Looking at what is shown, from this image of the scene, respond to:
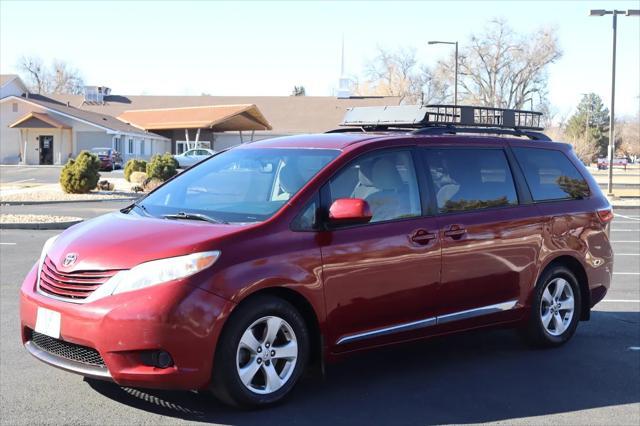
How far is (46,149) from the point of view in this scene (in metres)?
56.6

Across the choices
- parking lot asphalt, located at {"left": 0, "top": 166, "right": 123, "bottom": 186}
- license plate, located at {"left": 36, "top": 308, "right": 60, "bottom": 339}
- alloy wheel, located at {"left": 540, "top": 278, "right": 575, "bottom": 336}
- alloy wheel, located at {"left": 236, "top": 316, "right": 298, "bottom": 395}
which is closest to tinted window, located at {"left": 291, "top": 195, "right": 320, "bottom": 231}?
alloy wheel, located at {"left": 236, "top": 316, "right": 298, "bottom": 395}

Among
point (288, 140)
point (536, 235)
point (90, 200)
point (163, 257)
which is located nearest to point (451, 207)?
point (536, 235)

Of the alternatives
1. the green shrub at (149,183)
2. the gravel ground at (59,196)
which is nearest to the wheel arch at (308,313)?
the gravel ground at (59,196)

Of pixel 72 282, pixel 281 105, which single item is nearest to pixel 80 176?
pixel 72 282

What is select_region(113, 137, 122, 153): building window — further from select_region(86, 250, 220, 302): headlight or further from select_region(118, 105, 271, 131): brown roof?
select_region(86, 250, 220, 302): headlight

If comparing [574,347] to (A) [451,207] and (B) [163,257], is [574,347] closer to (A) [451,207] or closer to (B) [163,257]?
(A) [451,207]

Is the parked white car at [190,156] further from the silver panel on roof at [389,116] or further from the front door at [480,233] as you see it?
Answer: the front door at [480,233]

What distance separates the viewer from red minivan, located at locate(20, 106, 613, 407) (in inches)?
182

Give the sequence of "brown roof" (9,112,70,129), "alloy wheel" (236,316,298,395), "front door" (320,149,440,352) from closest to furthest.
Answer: "alloy wheel" (236,316,298,395) < "front door" (320,149,440,352) < "brown roof" (9,112,70,129)

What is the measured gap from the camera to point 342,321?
5277mm

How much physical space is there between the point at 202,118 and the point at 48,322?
54740 mm

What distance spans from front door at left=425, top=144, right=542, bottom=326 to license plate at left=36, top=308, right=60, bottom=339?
9.07ft

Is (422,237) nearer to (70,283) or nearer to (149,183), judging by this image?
(70,283)

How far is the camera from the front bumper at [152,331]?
4.53 meters
